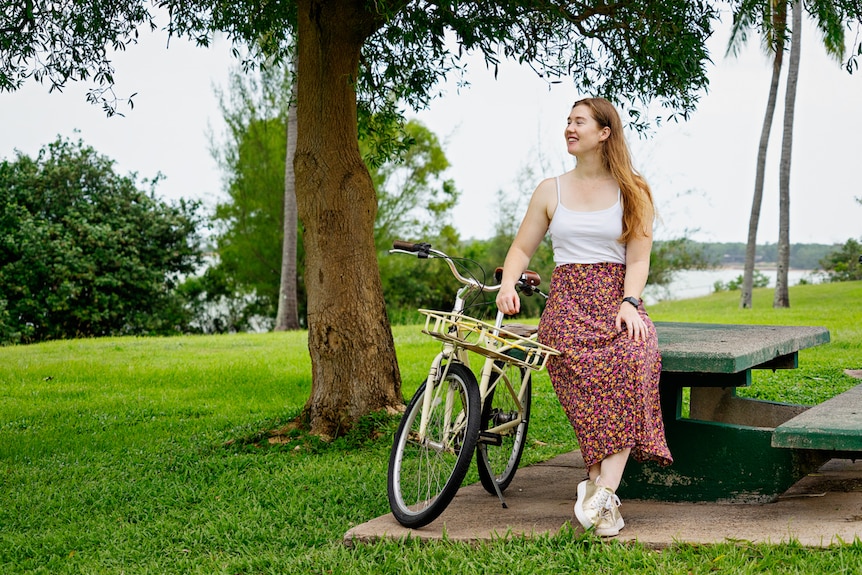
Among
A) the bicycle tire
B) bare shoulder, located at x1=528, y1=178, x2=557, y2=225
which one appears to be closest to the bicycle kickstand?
the bicycle tire

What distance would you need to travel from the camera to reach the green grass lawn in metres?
3.62

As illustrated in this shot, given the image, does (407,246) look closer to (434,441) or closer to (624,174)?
(434,441)

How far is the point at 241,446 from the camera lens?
6.56 meters

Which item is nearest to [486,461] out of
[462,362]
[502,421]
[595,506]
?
[502,421]

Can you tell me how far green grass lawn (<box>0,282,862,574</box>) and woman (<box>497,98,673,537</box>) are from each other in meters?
0.41

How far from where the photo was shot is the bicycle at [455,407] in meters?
3.87

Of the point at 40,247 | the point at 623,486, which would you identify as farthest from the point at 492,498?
the point at 40,247

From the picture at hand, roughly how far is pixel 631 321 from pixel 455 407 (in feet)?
2.98

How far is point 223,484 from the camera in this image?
5.50 meters

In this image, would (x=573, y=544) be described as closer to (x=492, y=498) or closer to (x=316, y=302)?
(x=492, y=498)

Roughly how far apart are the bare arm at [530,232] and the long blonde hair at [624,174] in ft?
1.00

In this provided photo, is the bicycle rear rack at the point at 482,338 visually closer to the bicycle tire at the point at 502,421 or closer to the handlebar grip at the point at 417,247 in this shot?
the bicycle tire at the point at 502,421

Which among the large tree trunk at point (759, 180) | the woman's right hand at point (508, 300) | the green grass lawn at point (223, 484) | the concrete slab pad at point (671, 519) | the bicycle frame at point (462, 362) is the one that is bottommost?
the green grass lawn at point (223, 484)

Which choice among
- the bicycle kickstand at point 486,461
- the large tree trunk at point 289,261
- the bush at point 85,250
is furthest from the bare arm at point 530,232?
the bush at point 85,250
